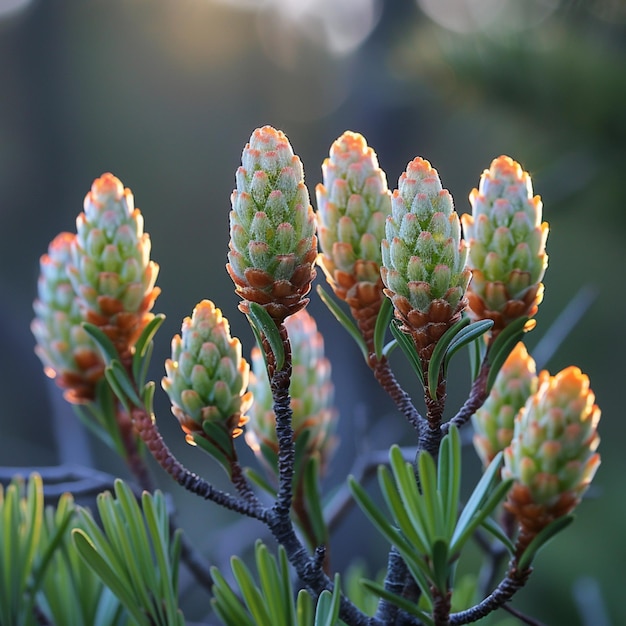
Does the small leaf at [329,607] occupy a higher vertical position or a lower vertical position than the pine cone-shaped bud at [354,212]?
lower

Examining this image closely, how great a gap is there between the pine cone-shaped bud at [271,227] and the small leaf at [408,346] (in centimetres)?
4

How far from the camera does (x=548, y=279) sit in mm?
3938

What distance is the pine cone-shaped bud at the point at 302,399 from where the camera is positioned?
0.33 m

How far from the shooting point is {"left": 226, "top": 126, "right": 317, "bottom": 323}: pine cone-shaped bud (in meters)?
0.22

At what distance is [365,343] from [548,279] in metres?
3.90

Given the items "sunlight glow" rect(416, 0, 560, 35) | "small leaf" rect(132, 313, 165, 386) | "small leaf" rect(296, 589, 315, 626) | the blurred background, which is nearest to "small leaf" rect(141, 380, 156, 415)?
"small leaf" rect(132, 313, 165, 386)

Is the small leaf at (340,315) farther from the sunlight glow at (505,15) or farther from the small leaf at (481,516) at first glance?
the sunlight glow at (505,15)

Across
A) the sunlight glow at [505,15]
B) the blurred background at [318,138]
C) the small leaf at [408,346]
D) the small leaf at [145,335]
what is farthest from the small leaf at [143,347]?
the sunlight glow at [505,15]

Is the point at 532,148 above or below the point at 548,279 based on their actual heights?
below

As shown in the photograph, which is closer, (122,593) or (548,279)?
(122,593)

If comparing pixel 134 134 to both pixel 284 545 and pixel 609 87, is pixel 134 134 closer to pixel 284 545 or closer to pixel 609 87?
pixel 609 87

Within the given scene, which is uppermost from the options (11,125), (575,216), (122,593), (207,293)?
(11,125)

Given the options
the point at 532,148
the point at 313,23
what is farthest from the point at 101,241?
the point at 313,23

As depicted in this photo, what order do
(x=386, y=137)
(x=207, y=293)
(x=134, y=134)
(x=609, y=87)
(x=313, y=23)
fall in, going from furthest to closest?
1. (x=134, y=134)
2. (x=207, y=293)
3. (x=313, y=23)
4. (x=386, y=137)
5. (x=609, y=87)
